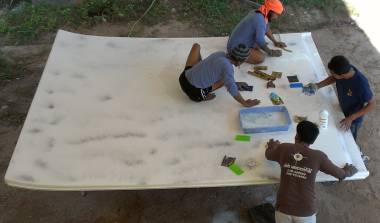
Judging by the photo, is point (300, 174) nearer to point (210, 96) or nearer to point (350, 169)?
point (350, 169)

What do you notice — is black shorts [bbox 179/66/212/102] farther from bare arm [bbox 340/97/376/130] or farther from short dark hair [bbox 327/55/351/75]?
bare arm [bbox 340/97/376/130]

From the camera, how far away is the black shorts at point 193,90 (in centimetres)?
324

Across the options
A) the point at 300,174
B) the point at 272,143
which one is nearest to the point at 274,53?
the point at 272,143

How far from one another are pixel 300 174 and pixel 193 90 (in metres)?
1.19

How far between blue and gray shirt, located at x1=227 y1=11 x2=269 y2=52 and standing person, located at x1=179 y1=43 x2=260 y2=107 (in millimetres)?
498

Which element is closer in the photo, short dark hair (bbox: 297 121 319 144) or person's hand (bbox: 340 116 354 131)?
short dark hair (bbox: 297 121 319 144)

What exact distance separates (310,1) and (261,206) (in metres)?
3.61

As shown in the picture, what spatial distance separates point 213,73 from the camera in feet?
10.2

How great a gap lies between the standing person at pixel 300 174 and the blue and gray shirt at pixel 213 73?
2.44 feet

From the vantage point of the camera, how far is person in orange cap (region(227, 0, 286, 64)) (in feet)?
11.7

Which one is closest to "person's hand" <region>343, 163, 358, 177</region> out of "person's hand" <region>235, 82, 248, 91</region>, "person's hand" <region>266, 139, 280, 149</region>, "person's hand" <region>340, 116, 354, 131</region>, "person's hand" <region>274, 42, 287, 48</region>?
"person's hand" <region>340, 116, 354, 131</region>

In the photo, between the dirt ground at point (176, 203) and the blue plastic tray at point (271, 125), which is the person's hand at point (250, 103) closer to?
the blue plastic tray at point (271, 125)

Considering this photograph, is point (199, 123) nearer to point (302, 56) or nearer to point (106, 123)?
point (106, 123)

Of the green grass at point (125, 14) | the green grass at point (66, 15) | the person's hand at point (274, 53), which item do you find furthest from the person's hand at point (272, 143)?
the green grass at point (66, 15)
